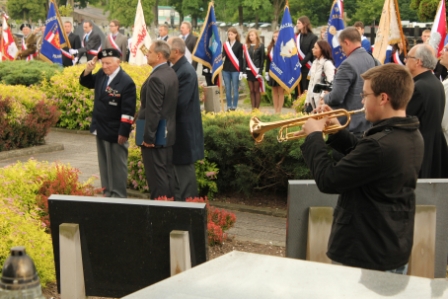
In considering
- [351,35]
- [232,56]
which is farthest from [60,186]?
[232,56]

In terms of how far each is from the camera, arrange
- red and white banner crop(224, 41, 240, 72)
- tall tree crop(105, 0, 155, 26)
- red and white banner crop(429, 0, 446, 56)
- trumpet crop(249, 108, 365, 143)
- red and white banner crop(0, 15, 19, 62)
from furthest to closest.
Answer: tall tree crop(105, 0, 155, 26) < red and white banner crop(0, 15, 19, 62) < red and white banner crop(224, 41, 240, 72) < red and white banner crop(429, 0, 446, 56) < trumpet crop(249, 108, 365, 143)

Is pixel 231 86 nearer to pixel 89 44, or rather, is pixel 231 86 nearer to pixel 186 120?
pixel 89 44

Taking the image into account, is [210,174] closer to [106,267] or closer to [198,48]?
[106,267]

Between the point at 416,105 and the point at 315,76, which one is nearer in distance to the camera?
the point at 416,105

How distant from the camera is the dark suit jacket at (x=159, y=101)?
8320 mm

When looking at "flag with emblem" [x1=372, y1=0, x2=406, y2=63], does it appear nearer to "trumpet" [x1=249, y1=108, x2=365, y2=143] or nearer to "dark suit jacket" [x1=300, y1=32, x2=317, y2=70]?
"dark suit jacket" [x1=300, y1=32, x2=317, y2=70]

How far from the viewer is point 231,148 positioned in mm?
9391

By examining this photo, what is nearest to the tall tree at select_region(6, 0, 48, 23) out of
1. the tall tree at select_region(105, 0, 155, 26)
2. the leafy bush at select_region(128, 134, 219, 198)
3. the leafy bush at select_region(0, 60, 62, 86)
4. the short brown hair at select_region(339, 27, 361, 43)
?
the tall tree at select_region(105, 0, 155, 26)

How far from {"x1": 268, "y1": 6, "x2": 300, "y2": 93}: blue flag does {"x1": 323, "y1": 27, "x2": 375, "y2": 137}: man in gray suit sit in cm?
835

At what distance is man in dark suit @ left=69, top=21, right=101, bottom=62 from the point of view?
67.3ft

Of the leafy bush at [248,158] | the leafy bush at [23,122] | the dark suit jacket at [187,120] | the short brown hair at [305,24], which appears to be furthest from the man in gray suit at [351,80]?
the short brown hair at [305,24]

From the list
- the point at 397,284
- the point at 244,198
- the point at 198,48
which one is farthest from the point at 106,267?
A: the point at 198,48

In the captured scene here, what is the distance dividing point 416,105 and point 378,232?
327 centimetres

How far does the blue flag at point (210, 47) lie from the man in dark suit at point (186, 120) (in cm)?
800
